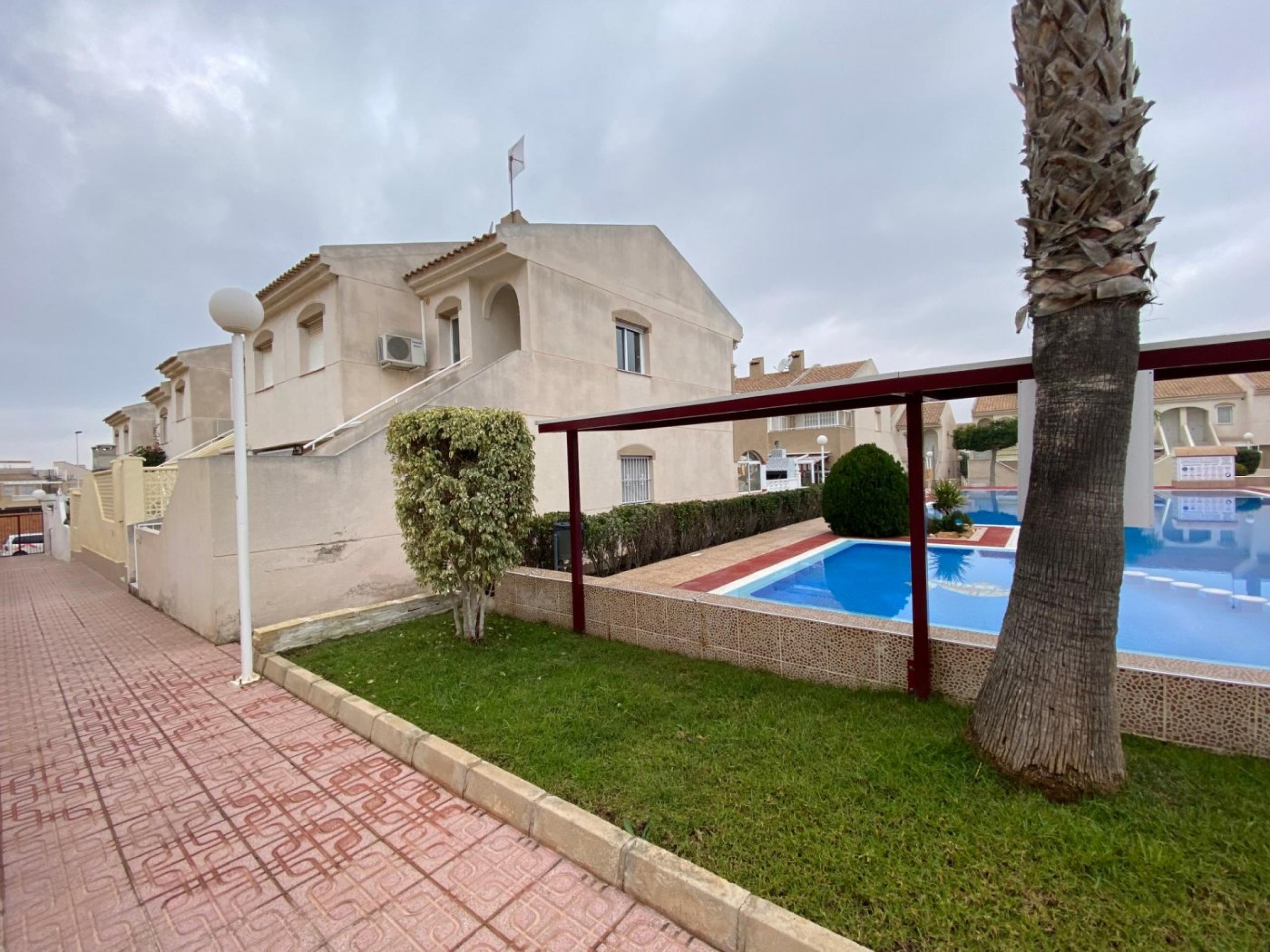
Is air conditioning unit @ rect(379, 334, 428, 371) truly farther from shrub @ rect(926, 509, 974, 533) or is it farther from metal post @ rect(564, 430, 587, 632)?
shrub @ rect(926, 509, 974, 533)

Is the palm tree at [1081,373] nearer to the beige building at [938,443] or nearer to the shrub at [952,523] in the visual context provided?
the shrub at [952,523]

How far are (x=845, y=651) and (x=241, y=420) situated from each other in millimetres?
6845

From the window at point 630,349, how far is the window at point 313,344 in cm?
756

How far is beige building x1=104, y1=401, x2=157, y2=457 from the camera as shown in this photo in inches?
1078

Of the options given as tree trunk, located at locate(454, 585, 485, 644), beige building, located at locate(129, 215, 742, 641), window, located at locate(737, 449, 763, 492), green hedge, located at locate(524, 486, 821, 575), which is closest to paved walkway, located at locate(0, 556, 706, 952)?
tree trunk, located at locate(454, 585, 485, 644)

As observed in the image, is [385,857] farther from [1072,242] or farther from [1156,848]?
[1072,242]

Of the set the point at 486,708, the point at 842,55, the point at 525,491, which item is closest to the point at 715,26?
the point at 842,55

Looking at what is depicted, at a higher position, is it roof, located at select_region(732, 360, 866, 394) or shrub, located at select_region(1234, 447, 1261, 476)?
roof, located at select_region(732, 360, 866, 394)

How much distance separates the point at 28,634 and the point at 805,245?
64.0ft

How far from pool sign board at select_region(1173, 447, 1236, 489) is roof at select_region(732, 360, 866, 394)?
1641 cm

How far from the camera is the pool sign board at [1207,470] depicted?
1046 inches

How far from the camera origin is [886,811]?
3025 millimetres

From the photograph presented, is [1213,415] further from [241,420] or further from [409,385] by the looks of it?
[241,420]

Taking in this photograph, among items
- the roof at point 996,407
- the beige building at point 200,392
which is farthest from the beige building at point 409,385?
the roof at point 996,407
